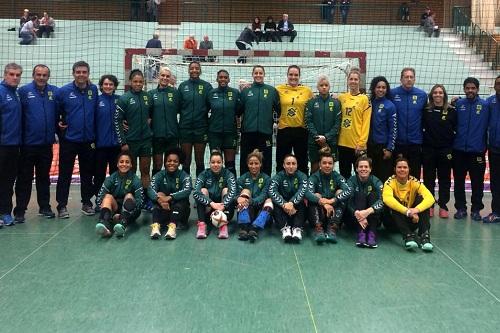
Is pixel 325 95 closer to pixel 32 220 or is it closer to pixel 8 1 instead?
pixel 32 220

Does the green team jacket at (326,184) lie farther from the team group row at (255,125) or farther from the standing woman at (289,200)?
the team group row at (255,125)

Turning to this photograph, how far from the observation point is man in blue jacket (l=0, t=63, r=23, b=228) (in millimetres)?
5637

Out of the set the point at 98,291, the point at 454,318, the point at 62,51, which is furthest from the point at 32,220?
the point at 62,51

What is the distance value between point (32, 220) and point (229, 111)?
2997 mm

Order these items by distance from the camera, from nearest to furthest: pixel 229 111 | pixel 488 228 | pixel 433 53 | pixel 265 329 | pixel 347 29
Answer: pixel 265 329
pixel 488 228
pixel 229 111
pixel 433 53
pixel 347 29

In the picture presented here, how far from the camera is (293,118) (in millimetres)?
6262

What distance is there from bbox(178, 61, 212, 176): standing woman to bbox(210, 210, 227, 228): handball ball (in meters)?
1.16

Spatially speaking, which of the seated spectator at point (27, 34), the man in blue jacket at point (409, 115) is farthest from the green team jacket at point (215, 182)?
the seated spectator at point (27, 34)

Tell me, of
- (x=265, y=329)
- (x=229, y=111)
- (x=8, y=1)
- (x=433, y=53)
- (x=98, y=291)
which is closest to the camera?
(x=265, y=329)

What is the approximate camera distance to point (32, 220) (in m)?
6.12

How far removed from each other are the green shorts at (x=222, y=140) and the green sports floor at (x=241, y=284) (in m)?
1.50

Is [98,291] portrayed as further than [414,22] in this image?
No

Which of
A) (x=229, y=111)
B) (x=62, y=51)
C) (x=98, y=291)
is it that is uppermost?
(x=62, y=51)

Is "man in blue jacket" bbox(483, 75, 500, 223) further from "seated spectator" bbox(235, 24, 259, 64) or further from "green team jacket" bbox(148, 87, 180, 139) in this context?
"seated spectator" bbox(235, 24, 259, 64)
